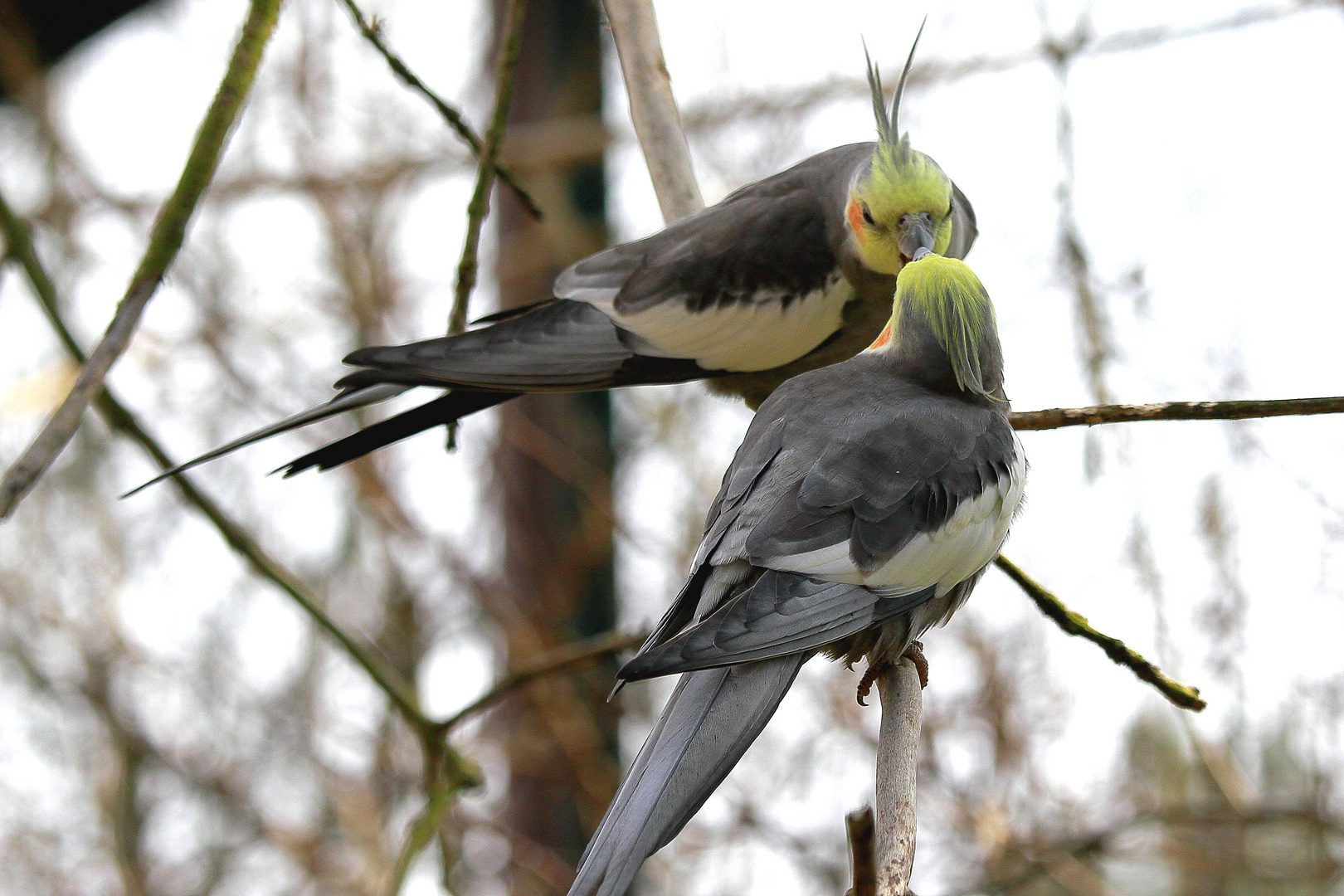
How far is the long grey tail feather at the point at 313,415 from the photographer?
7.35 ft

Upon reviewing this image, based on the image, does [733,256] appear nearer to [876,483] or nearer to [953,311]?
[953,311]

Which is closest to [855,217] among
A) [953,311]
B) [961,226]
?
[961,226]

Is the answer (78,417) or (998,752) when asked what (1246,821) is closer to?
(998,752)

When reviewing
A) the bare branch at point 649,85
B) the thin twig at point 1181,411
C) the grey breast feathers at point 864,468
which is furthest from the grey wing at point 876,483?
the bare branch at point 649,85

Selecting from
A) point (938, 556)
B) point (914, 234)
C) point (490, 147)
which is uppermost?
point (490, 147)

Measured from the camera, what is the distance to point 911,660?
91.9 inches

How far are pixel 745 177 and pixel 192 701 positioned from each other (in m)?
4.39

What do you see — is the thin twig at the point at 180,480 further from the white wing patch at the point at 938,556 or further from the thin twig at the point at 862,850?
the thin twig at the point at 862,850

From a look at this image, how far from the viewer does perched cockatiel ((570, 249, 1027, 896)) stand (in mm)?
1662

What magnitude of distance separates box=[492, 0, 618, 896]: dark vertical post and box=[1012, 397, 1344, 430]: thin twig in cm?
276

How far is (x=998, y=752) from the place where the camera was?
5.05m

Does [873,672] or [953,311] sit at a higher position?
[953,311]

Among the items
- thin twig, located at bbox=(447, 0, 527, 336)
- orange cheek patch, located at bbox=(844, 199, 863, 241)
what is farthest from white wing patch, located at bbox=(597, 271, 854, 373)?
thin twig, located at bbox=(447, 0, 527, 336)

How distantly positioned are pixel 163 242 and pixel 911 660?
1635mm
